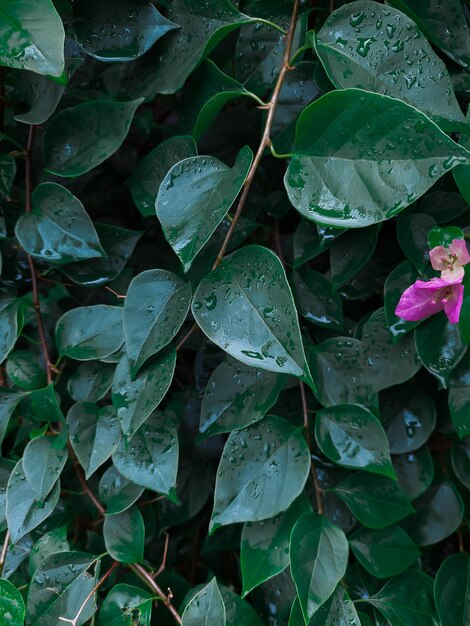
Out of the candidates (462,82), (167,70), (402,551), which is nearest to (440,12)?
(462,82)

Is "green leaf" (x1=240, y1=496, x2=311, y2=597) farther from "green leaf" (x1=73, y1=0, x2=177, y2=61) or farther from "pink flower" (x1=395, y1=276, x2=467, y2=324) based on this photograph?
"green leaf" (x1=73, y1=0, x2=177, y2=61)

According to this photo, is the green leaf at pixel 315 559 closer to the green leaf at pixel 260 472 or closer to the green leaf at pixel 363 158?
the green leaf at pixel 260 472

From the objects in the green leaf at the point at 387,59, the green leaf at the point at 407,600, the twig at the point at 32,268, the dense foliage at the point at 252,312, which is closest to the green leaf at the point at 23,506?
the dense foliage at the point at 252,312

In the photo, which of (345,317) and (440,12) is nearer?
(440,12)

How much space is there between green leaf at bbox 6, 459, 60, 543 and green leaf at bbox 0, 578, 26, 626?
2.0 inches

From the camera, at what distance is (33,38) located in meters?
0.47

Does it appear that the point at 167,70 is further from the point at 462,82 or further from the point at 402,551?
the point at 402,551

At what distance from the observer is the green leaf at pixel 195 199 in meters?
0.48

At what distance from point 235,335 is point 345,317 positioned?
0.24 metres

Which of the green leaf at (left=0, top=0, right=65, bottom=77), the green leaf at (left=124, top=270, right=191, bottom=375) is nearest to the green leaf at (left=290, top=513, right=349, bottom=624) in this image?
the green leaf at (left=124, top=270, right=191, bottom=375)

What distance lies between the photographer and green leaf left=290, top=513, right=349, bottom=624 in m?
0.53

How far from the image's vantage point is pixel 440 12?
56 centimetres

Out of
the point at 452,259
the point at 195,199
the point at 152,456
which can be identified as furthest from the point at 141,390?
the point at 452,259

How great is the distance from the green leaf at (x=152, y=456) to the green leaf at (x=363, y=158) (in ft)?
0.82
